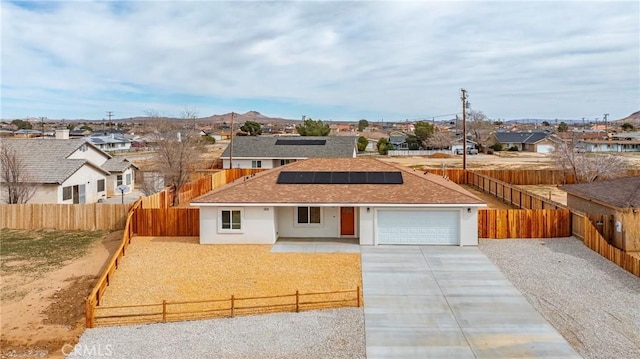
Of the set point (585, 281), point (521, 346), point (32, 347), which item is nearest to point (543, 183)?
point (585, 281)

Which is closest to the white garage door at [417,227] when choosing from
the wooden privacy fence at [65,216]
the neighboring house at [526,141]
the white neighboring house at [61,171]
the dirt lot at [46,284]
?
the dirt lot at [46,284]

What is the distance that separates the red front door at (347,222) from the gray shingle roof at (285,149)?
3122 cm

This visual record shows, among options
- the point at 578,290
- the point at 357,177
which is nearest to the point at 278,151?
the point at 357,177

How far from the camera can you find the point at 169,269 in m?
18.9

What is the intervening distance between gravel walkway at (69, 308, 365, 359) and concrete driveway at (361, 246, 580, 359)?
2.41 ft

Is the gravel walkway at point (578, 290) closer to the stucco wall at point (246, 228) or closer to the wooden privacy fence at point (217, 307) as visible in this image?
the wooden privacy fence at point (217, 307)

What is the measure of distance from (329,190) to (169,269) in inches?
343

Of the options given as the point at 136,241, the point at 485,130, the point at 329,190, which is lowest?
the point at 136,241

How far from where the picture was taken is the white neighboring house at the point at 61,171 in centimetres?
3119

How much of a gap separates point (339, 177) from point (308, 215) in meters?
2.95

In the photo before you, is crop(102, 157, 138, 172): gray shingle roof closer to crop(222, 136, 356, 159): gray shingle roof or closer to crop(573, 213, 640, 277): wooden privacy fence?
crop(222, 136, 356, 159): gray shingle roof

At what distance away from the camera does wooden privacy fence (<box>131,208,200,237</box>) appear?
2416 centimetres

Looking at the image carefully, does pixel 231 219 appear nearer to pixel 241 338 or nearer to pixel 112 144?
pixel 241 338

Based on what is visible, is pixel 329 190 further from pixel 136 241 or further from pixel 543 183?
pixel 543 183
